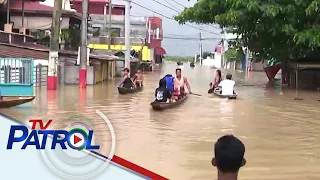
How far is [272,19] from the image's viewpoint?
23.2 meters

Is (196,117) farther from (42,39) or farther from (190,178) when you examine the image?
(42,39)

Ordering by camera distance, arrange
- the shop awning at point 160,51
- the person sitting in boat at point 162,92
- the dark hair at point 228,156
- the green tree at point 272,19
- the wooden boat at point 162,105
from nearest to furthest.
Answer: the dark hair at point 228,156, the person sitting in boat at point 162,92, the wooden boat at point 162,105, the green tree at point 272,19, the shop awning at point 160,51

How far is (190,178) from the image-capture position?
23.7ft

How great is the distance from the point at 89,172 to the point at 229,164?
2.75 feet

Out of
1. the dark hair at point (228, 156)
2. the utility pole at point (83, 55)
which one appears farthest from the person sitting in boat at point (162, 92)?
the dark hair at point (228, 156)

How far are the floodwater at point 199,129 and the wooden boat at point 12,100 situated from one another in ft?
0.74

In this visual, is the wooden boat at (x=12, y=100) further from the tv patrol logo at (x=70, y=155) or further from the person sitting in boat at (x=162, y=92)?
the tv patrol logo at (x=70, y=155)

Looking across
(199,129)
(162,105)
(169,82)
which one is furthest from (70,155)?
(169,82)

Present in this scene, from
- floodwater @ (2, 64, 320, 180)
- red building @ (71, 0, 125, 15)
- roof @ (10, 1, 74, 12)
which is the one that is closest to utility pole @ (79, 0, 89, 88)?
floodwater @ (2, 64, 320, 180)

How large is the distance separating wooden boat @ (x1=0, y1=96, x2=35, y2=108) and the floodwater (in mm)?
226

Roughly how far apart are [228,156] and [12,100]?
1183cm

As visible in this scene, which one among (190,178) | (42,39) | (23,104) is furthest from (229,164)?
(42,39)

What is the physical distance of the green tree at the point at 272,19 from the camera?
2208 centimetres

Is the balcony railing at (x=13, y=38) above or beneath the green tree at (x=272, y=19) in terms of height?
beneath
